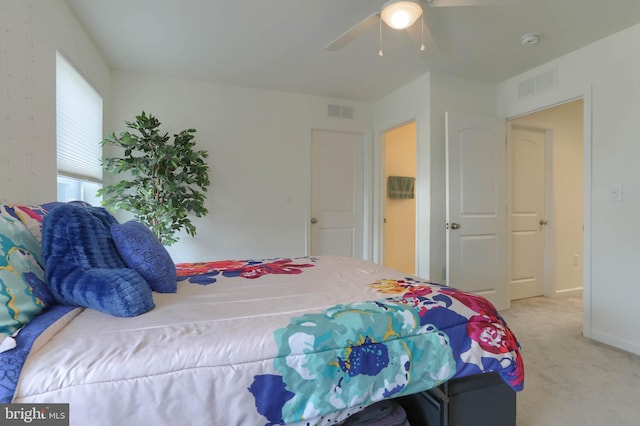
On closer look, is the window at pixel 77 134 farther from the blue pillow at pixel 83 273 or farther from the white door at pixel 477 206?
the white door at pixel 477 206

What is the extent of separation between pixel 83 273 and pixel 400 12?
77.7 inches

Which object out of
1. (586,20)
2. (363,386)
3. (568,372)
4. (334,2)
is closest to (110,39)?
(334,2)

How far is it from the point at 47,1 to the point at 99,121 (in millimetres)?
1123

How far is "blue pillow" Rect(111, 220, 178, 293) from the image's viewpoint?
1.31 meters

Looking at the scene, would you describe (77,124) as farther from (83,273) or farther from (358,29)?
(358,29)

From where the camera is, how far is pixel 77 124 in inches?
95.3

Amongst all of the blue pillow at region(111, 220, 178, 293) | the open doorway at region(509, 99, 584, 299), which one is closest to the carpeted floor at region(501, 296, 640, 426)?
the open doorway at region(509, 99, 584, 299)

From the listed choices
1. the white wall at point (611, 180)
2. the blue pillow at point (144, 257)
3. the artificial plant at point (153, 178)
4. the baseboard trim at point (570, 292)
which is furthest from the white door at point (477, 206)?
the blue pillow at point (144, 257)

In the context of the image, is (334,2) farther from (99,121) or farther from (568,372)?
(568,372)

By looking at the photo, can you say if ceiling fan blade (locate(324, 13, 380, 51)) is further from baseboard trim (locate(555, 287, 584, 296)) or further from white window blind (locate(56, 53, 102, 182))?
baseboard trim (locate(555, 287, 584, 296))

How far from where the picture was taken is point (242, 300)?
4.25ft

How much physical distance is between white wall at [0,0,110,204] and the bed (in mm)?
Result: 842

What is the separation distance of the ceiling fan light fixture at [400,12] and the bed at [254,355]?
1528 mm

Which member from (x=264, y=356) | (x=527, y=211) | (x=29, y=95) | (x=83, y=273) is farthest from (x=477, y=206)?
(x=29, y=95)
